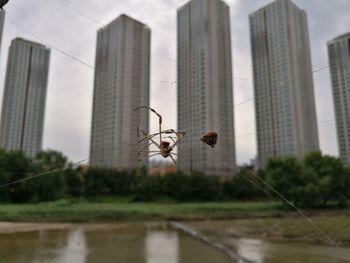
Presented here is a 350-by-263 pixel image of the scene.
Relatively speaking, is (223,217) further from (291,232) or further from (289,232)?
(291,232)

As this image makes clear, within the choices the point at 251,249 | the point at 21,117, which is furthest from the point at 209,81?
the point at 21,117

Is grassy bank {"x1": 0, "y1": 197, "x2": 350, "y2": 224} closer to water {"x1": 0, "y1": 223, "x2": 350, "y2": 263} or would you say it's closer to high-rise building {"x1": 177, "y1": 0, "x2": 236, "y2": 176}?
water {"x1": 0, "y1": 223, "x2": 350, "y2": 263}

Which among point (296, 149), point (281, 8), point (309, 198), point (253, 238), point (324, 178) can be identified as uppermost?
point (281, 8)

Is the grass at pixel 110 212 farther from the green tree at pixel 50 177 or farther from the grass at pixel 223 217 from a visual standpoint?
the green tree at pixel 50 177

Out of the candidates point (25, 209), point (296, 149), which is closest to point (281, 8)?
point (296, 149)

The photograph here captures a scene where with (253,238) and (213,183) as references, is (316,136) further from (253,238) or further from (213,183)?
(253,238)
